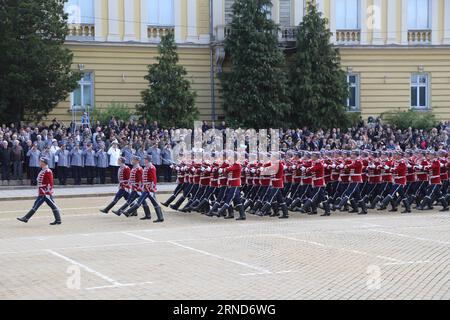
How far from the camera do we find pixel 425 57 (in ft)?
144

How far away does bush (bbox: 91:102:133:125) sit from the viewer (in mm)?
37188

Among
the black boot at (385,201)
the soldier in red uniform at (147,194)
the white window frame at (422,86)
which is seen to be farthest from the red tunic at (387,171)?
the white window frame at (422,86)

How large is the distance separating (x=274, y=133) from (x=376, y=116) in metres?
9.60

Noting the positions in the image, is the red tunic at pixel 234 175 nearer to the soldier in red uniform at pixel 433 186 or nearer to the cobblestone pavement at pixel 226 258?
the cobblestone pavement at pixel 226 258

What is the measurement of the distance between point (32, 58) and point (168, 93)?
624 centimetres

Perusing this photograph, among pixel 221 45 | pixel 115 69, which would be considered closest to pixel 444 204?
pixel 221 45

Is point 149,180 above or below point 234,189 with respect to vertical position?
above

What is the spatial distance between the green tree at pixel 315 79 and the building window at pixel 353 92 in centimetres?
324

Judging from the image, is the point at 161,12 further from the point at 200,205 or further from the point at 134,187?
the point at 134,187

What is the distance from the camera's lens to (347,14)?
43.6 meters

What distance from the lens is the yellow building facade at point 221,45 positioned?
130ft

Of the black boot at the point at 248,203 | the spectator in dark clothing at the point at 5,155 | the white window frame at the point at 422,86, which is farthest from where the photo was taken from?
the white window frame at the point at 422,86

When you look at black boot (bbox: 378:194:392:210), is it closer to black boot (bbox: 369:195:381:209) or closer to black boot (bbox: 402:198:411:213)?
black boot (bbox: 369:195:381:209)

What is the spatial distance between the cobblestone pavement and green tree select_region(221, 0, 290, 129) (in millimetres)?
16658
